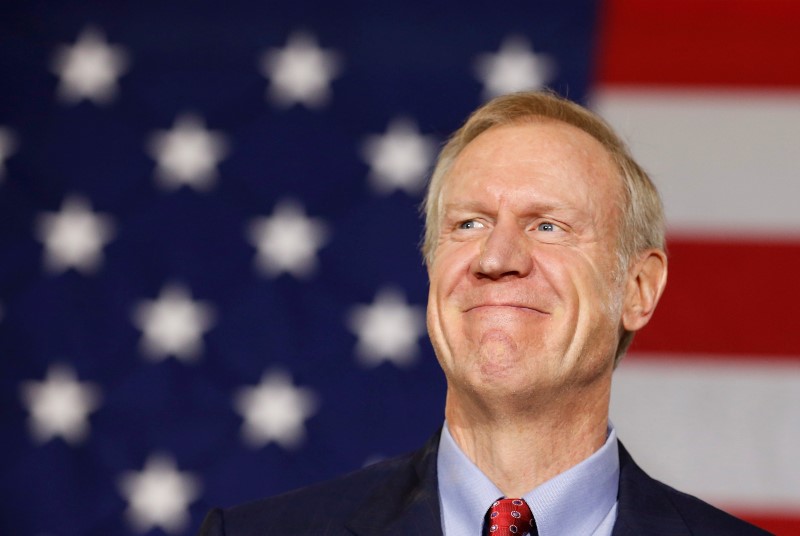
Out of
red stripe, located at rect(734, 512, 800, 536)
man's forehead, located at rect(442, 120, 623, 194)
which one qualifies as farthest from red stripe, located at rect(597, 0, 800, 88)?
man's forehead, located at rect(442, 120, 623, 194)

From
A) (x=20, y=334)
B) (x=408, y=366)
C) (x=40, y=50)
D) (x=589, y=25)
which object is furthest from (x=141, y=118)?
(x=589, y=25)

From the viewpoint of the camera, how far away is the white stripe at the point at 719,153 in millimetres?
2611

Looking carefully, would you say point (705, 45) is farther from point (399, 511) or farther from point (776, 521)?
point (399, 511)

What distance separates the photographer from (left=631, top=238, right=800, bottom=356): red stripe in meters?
2.57

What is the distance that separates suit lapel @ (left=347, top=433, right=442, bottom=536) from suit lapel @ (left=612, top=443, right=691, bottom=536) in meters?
0.24

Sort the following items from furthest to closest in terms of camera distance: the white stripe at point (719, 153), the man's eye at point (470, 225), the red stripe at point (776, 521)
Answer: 1. the white stripe at point (719, 153)
2. the red stripe at point (776, 521)
3. the man's eye at point (470, 225)

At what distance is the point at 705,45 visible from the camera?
2.67m

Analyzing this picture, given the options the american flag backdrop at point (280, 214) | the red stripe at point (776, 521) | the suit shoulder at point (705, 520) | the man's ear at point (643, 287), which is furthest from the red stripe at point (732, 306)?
the suit shoulder at point (705, 520)

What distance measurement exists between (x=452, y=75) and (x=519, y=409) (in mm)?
1266

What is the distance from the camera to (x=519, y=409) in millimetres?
1567

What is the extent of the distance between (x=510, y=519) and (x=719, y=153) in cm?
137

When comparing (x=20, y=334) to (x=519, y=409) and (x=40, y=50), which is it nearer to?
(x=40, y=50)

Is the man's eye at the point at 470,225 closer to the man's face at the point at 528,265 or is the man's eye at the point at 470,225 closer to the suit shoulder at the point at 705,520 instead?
the man's face at the point at 528,265

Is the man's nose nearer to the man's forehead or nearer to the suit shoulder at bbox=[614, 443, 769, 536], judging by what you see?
the man's forehead
